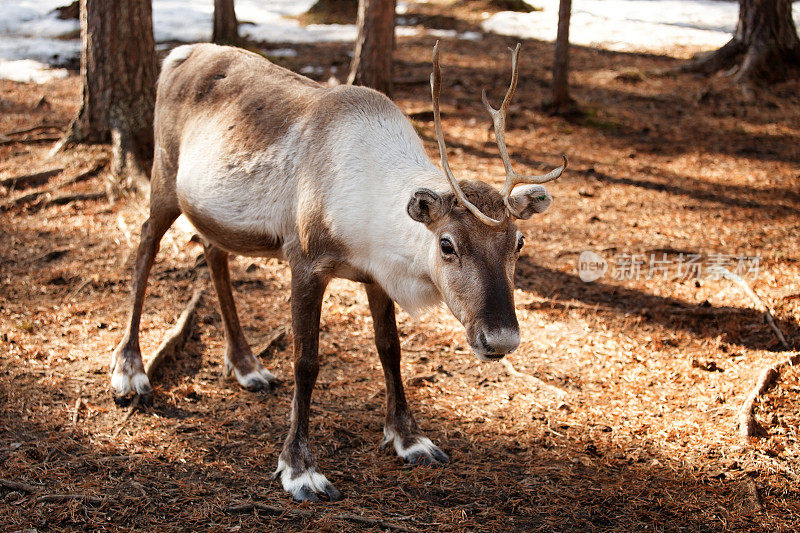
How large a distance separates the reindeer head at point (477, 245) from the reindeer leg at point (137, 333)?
243 cm

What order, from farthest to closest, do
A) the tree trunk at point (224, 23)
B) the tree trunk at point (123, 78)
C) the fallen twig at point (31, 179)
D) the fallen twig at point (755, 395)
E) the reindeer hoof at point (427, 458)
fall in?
1. the tree trunk at point (224, 23)
2. the fallen twig at point (31, 179)
3. the tree trunk at point (123, 78)
4. the fallen twig at point (755, 395)
5. the reindeer hoof at point (427, 458)

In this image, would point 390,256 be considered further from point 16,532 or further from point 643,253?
point 643,253

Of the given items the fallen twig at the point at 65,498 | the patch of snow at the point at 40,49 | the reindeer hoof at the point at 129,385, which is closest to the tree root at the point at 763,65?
the reindeer hoof at the point at 129,385

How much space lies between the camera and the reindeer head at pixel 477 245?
3244 mm

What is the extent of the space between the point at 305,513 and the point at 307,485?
229 millimetres

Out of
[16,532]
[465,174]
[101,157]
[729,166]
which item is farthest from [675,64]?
[16,532]

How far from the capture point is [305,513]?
12.2ft

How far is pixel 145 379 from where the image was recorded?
4.82 meters

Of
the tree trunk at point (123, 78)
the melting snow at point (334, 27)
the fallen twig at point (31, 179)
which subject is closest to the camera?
the tree trunk at point (123, 78)

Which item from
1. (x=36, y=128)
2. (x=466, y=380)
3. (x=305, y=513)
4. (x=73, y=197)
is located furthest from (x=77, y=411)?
(x=36, y=128)

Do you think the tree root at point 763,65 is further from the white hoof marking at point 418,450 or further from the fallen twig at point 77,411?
the fallen twig at point 77,411

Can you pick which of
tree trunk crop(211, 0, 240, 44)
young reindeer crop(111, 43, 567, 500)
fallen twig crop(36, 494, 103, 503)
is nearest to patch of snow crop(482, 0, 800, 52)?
tree trunk crop(211, 0, 240, 44)

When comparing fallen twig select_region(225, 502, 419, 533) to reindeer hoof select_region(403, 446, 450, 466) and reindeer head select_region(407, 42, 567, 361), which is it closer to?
reindeer hoof select_region(403, 446, 450, 466)

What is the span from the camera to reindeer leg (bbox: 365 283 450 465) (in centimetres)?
434
